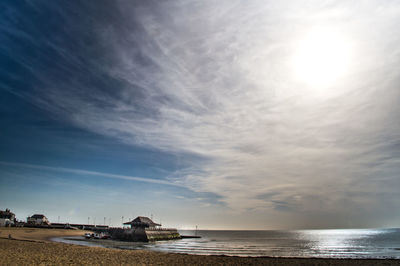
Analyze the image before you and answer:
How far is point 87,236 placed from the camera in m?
71.6

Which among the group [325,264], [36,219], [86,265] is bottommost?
[36,219]

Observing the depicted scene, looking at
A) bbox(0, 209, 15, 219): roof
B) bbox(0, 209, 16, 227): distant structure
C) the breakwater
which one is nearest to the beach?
the breakwater

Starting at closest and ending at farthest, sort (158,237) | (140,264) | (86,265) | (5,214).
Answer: (86,265), (140,264), (158,237), (5,214)

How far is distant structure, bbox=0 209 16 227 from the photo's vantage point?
84.8 meters

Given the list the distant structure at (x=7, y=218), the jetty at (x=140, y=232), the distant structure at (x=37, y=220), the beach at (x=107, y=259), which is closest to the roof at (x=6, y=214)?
the distant structure at (x=7, y=218)

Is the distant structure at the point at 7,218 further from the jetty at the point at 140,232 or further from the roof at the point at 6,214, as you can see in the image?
the jetty at the point at 140,232

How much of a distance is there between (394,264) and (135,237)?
60025 millimetres

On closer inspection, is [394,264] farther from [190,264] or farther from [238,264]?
[190,264]

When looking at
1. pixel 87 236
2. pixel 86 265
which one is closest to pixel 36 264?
pixel 86 265

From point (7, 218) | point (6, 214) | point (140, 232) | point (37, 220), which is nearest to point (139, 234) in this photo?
point (140, 232)

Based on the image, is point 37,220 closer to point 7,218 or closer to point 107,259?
point 7,218

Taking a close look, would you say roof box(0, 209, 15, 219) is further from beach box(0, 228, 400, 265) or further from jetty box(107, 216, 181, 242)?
beach box(0, 228, 400, 265)

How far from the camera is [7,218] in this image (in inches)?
3812

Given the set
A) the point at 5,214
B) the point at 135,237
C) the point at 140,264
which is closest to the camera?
the point at 140,264
